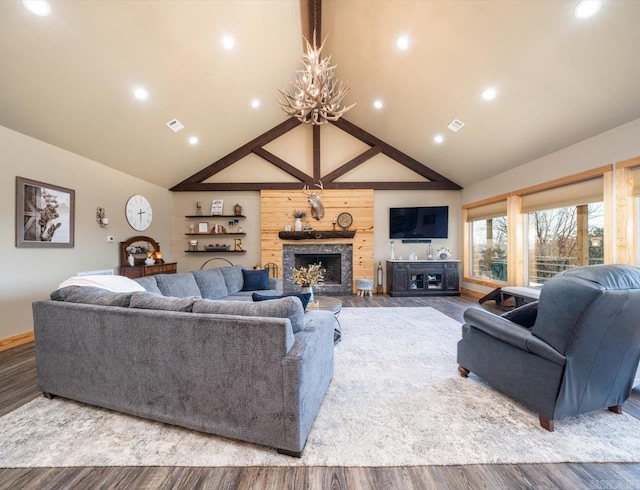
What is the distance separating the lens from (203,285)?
12.2 ft

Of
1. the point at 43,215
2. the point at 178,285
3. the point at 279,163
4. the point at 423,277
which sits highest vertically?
the point at 279,163

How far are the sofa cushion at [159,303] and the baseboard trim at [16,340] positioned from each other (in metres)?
2.78

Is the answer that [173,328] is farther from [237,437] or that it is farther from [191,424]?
[237,437]

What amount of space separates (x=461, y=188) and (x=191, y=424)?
6950 millimetres

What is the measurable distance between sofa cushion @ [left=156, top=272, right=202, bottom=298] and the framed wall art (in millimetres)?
1793

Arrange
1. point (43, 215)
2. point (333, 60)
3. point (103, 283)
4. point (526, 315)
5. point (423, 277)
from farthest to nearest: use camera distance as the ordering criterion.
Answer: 1. point (423, 277)
2. point (333, 60)
3. point (43, 215)
4. point (103, 283)
5. point (526, 315)

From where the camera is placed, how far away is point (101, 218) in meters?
4.39

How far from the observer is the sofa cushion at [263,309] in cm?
162

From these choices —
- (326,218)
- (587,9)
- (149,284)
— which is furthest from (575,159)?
(149,284)

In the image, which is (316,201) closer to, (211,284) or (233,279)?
(233,279)

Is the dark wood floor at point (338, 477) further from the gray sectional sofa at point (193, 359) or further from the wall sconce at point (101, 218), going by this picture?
the wall sconce at point (101, 218)

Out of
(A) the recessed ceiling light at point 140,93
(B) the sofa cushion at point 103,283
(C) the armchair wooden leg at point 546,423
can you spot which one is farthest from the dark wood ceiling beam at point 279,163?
(C) the armchair wooden leg at point 546,423

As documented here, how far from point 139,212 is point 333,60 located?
471 centimetres

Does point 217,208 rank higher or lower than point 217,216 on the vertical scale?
higher
